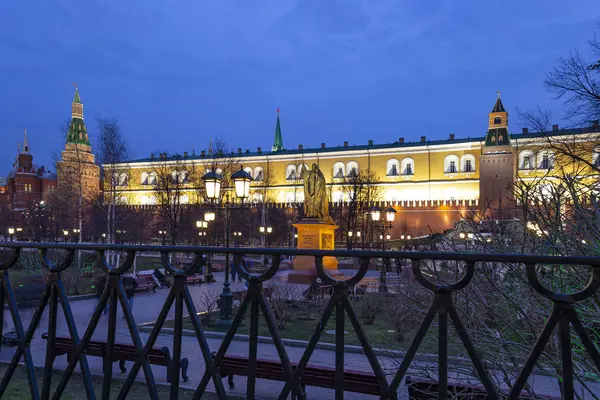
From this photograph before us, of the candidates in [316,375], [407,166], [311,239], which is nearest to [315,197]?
[311,239]

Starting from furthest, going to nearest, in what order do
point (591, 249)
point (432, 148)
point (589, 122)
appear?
point (432, 148) < point (589, 122) < point (591, 249)

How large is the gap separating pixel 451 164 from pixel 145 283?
170 feet

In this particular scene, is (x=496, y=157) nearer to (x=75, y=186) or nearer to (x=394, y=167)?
(x=394, y=167)

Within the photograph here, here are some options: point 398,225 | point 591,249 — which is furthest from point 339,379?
point 398,225

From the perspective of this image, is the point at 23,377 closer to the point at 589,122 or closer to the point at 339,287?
the point at 339,287

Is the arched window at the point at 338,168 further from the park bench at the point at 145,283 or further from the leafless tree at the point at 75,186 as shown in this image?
the park bench at the point at 145,283

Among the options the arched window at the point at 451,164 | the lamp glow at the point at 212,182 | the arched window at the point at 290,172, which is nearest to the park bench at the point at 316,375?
the lamp glow at the point at 212,182

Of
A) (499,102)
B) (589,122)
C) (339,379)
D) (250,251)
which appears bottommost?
(339,379)

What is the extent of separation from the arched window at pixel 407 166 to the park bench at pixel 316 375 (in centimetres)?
6021

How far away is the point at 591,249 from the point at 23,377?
7.89 meters

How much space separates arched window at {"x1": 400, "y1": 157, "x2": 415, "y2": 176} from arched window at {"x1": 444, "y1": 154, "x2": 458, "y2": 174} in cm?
453

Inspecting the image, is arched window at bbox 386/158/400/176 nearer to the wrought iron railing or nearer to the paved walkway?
the paved walkway

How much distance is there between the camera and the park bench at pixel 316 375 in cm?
495

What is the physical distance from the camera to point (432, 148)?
62.1 metres
